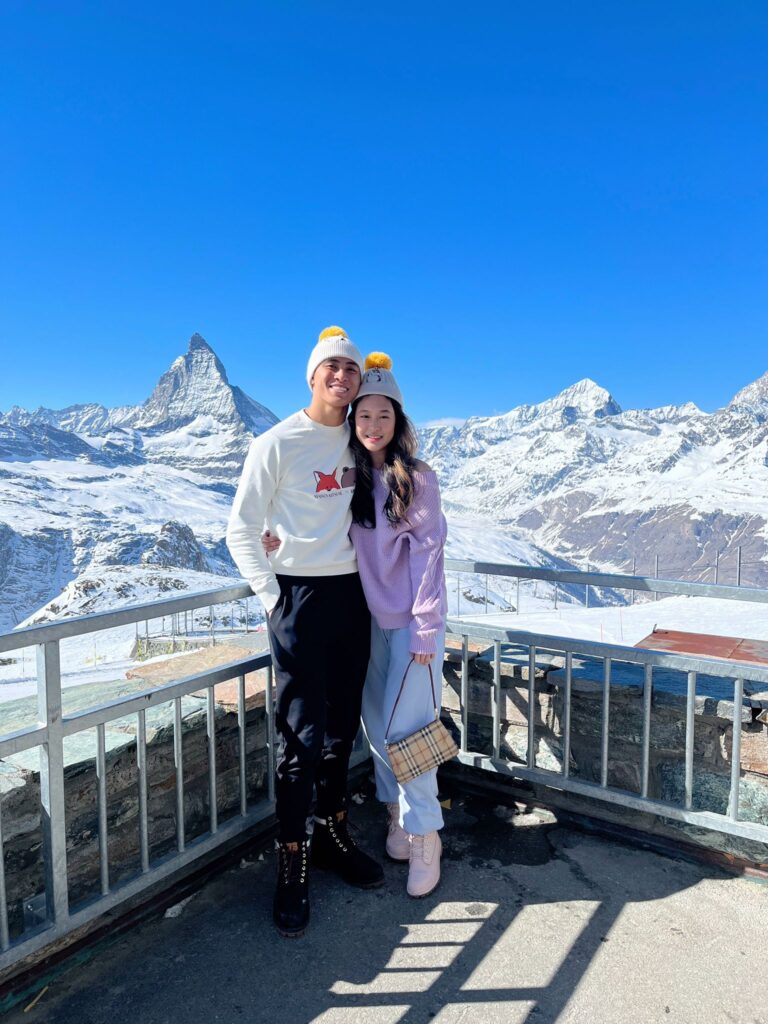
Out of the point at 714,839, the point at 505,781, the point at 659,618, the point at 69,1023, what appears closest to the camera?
the point at 69,1023

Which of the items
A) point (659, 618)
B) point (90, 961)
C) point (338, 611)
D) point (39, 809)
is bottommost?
point (659, 618)

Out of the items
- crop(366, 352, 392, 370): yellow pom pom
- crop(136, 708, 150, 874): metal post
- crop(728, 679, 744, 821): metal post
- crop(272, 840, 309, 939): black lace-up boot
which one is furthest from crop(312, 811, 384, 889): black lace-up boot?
crop(366, 352, 392, 370): yellow pom pom

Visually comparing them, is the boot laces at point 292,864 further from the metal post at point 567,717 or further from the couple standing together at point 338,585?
the metal post at point 567,717

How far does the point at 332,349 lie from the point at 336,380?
0.43ft

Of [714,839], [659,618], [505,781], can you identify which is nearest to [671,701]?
[714,839]

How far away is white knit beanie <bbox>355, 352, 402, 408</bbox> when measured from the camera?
297cm

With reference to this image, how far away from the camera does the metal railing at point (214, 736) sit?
2340mm

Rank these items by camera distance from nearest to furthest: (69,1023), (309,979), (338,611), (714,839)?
1. (69,1023)
2. (309,979)
3. (338,611)
4. (714,839)

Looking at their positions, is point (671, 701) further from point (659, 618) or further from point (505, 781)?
point (659, 618)

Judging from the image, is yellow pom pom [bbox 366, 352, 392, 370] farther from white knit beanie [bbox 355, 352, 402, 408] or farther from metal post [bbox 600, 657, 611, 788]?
metal post [bbox 600, 657, 611, 788]

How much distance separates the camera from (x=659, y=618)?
54.0 ft

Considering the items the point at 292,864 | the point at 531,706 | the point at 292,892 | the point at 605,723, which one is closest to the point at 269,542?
the point at 292,864

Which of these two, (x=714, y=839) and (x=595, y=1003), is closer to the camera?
(x=595, y=1003)

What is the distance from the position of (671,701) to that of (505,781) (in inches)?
42.5
